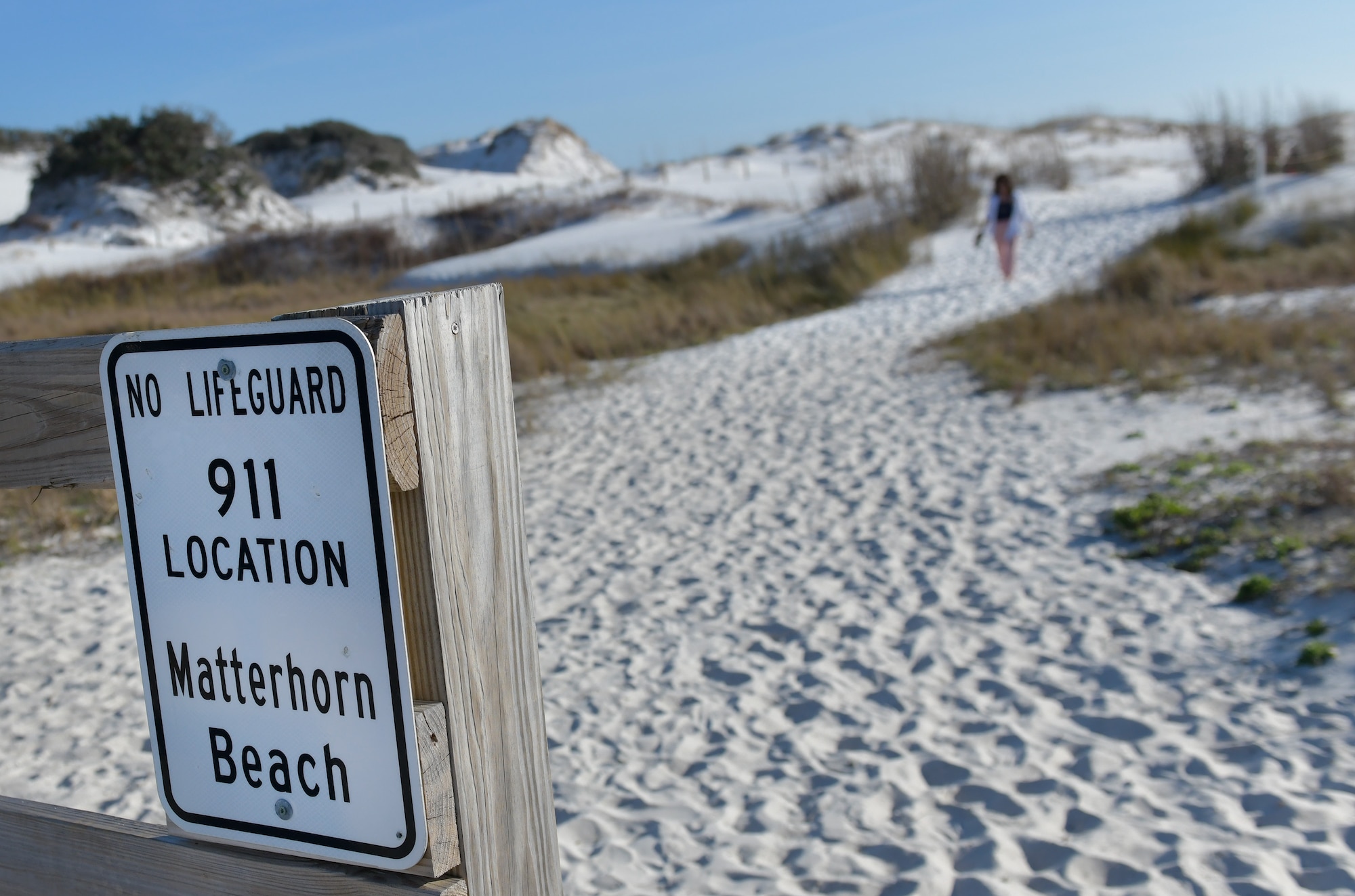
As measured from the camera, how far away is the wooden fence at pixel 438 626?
3.51 feet

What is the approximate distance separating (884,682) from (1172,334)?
255 inches

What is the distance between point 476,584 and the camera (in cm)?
113

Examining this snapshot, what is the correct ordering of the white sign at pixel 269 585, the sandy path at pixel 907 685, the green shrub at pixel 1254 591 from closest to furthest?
the white sign at pixel 269 585, the sandy path at pixel 907 685, the green shrub at pixel 1254 591

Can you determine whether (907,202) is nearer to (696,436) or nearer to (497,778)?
(696,436)

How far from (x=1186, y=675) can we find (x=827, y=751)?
4.81 feet

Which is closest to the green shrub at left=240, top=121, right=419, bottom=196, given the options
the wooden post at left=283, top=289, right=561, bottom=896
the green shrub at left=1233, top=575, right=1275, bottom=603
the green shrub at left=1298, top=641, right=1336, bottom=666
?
the green shrub at left=1233, top=575, right=1275, bottom=603

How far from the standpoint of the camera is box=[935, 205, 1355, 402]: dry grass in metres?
8.18

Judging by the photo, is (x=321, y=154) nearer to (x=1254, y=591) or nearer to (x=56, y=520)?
(x=56, y=520)

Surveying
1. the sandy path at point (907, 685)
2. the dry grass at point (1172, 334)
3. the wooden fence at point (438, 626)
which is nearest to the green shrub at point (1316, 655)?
the sandy path at point (907, 685)

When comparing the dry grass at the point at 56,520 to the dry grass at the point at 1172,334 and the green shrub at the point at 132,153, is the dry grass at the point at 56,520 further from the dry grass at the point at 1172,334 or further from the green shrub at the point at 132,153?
the green shrub at the point at 132,153

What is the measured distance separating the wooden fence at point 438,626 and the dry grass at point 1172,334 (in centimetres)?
740

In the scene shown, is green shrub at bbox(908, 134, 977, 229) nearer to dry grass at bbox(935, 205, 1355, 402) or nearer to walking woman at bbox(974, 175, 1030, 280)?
walking woman at bbox(974, 175, 1030, 280)

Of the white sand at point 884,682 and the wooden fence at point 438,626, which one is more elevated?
the wooden fence at point 438,626

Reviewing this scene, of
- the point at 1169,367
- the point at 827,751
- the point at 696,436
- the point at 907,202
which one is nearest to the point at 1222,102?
the point at 907,202
